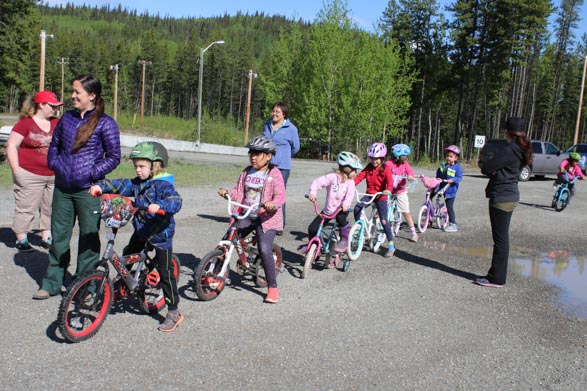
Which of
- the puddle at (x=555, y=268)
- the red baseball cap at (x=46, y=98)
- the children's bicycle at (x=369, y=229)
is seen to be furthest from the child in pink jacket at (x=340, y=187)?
the red baseball cap at (x=46, y=98)

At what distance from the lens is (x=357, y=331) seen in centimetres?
473

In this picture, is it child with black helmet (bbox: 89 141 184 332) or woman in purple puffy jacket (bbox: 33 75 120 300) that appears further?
woman in purple puffy jacket (bbox: 33 75 120 300)

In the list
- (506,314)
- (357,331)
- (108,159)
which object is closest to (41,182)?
(108,159)

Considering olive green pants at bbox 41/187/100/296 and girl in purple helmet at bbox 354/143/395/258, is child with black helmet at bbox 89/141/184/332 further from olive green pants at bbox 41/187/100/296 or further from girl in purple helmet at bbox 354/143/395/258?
girl in purple helmet at bbox 354/143/395/258

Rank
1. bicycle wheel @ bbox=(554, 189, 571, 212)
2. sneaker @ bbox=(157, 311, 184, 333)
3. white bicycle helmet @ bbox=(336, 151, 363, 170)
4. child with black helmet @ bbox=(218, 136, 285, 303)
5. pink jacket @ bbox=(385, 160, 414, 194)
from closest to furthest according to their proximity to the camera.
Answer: sneaker @ bbox=(157, 311, 184, 333), child with black helmet @ bbox=(218, 136, 285, 303), white bicycle helmet @ bbox=(336, 151, 363, 170), pink jacket @ bbox=(385, 160, 414, 194), bicycle wheel @ bbox=(554, 189, 571, 212)

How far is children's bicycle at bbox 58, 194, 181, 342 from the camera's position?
396 cm

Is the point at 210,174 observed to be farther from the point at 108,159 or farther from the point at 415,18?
the point at 415,18

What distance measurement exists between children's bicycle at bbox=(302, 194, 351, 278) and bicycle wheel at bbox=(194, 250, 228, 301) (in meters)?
1.42

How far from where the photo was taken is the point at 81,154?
4.70m

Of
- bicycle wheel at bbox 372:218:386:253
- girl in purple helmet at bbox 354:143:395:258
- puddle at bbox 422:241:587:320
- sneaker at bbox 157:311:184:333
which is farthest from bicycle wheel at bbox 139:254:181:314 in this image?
puddle at bbox 422:241:587:320

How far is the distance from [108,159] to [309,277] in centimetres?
288

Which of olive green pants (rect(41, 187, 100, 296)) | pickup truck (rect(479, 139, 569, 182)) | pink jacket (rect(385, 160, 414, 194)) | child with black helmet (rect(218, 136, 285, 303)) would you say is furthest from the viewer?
pickup truck (rect(479, 139, 569, 182))

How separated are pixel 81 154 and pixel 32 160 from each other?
6.88 ft

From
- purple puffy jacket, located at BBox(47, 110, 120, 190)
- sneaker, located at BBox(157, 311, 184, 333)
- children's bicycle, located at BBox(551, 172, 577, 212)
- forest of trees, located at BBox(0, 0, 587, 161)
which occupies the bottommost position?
sneaker, located at BBox(157, 311, 184, 333)
